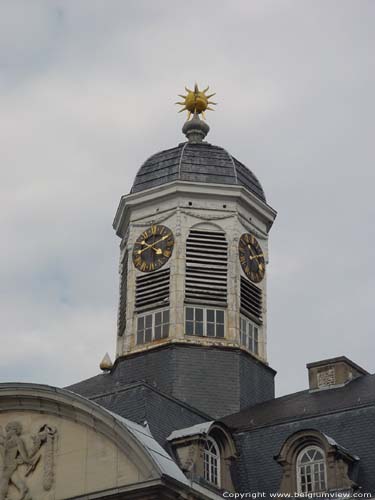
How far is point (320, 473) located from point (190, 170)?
19459mm

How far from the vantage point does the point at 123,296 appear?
183 feet

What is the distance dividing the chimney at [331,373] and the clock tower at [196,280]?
9.83 ft

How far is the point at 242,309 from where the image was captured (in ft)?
175

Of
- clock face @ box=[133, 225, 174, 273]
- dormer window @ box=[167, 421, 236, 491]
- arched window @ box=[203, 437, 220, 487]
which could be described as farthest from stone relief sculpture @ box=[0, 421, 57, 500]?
clock face @ box=[133, 225, 174, 273]

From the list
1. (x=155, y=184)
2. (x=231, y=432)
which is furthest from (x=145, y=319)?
(x=231, y=432)

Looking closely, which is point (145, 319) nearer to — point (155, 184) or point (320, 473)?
point (155, 184)

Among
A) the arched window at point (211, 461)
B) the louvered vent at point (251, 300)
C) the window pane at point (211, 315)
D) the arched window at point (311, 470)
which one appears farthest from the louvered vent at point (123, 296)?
the arched window at point (311, 470)

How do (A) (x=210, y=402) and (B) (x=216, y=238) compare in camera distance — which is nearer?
(A) (x=210, y=402)

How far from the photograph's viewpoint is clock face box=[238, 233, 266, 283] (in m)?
54.6

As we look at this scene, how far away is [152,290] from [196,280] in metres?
1.94

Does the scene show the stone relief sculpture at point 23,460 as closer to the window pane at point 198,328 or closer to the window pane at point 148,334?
the window pane at point 148,334

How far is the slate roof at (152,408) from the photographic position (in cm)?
4322

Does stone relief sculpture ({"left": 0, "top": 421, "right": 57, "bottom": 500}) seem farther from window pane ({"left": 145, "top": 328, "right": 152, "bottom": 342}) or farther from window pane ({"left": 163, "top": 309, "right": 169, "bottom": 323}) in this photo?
window pane ({"left": 163, "top": 309, "right": 169, "bottom": 323})

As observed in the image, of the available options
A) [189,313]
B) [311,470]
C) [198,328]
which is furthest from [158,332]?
[311,470]
